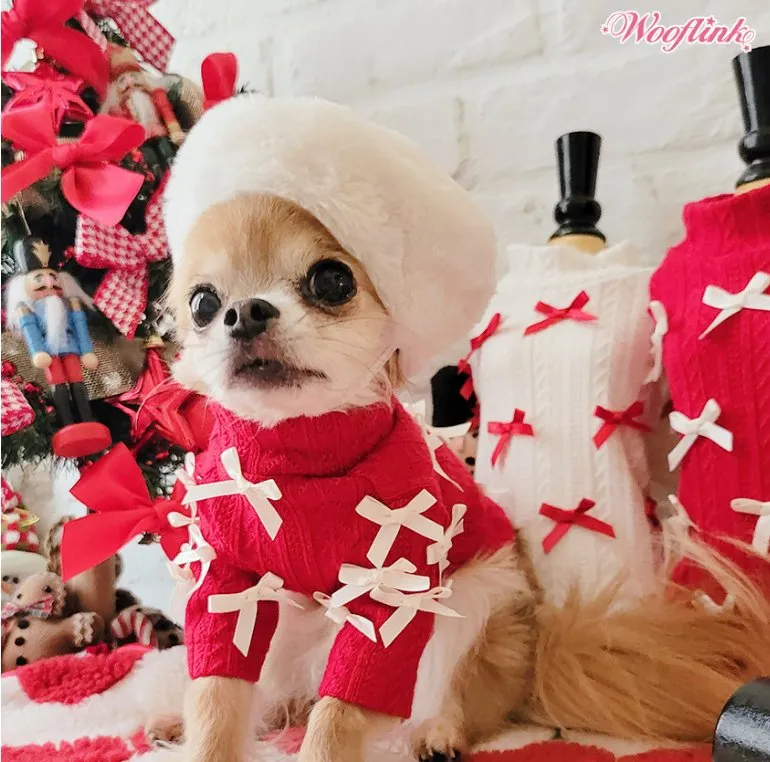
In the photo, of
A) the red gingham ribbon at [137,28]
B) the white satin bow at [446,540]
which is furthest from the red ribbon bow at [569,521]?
the red gingham ribbon at [137,28]

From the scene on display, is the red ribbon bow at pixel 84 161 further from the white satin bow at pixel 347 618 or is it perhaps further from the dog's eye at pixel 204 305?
the white satin bow at pixel 347 618

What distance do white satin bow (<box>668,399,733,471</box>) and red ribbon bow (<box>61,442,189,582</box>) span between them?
493 mm

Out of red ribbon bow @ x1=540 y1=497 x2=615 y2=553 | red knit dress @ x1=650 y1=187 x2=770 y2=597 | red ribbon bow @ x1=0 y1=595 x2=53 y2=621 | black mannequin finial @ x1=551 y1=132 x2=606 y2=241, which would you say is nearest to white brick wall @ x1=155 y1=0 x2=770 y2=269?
black mannequin finial @ x1=551 y1=132 x2=606 y2=241

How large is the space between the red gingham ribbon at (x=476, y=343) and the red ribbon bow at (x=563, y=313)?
0.15 feet

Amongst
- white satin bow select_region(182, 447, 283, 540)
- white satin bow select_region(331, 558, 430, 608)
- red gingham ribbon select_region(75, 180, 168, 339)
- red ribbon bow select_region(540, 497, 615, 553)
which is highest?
red gingham ribbon select_region(75, 180, 168, 339)

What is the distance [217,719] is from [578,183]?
0.65m

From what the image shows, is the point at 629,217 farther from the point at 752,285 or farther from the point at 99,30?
the point at 99,30

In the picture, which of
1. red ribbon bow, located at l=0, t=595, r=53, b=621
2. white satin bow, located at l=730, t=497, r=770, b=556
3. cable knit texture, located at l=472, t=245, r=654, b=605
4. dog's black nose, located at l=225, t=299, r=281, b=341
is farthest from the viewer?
red ribbon bow, located at l=0, t=595, r=53, b=621

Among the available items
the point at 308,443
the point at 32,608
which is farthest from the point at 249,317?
the point at 32,608

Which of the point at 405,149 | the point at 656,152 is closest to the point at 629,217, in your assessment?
the point at 656,152

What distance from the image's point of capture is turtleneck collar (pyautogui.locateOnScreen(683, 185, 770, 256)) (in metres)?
0.70

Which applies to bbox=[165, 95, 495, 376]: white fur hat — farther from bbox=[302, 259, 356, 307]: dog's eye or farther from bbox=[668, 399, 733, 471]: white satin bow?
bbox=[668, 399, 733, 471]: white satin bow

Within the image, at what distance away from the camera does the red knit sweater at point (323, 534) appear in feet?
1.98

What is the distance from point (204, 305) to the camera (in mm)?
636
